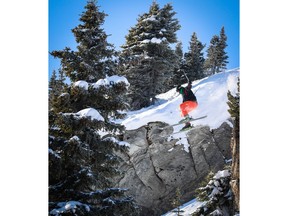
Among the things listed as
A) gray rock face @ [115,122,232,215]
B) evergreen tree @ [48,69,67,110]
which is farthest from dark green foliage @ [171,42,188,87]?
evergreen tree @ [48,69,67,110]

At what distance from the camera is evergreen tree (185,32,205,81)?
22.5 feet

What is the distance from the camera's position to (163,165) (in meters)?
8.83

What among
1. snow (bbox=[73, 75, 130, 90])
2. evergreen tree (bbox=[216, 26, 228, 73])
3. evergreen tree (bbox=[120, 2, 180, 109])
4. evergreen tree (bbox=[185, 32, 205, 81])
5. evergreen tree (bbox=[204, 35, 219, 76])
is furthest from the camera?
evergreen tree (bbox=[120, 2, 180, 109])

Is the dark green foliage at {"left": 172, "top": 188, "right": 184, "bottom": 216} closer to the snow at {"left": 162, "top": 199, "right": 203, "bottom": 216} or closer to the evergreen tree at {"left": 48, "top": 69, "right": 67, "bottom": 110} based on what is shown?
the snow at {"left": 162, "top": 199, "right": 203, "bottom": 216}

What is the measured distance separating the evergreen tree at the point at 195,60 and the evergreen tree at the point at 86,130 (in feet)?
5.57

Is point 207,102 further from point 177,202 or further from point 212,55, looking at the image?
point 177,202

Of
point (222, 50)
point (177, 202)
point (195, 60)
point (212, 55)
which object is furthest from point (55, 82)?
point (177, 202)

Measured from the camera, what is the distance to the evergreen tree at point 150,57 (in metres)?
7.49

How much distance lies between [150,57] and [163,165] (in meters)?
2.88

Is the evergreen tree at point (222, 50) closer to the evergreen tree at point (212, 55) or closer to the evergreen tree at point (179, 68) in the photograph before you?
the evergreen tree at point (212, 55)

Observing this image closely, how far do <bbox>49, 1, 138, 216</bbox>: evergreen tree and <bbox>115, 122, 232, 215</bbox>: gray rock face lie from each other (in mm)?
1918
